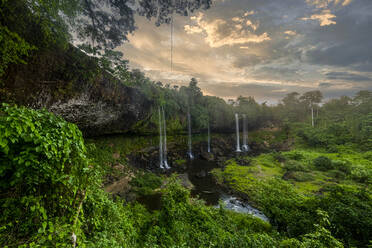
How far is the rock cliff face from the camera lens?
6.15 meters

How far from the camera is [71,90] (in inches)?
328

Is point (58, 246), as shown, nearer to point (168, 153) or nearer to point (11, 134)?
point (11, 134)

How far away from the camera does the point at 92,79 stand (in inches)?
358

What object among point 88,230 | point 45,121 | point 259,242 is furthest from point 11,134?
point 259,242

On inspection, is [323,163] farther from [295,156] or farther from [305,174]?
[295,156]

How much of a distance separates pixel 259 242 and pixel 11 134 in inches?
236

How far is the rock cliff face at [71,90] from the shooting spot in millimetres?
6148

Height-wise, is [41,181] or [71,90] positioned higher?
[71,90]

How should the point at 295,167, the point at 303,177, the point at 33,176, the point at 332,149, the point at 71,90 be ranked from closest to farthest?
the point at 33,176 → the point at 71,90 → the point at 303,177 → the point at 295,167 → the point at 332,149

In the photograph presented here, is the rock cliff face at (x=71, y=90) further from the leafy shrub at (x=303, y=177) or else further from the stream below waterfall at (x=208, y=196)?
the leafy shrub at (x=303, y=177)

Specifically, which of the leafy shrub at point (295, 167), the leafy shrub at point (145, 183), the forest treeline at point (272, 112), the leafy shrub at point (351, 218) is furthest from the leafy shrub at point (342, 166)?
the leafy shrub at point (145, 183)

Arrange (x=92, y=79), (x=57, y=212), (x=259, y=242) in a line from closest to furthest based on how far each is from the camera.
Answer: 1. (x=57, y=212)
2. (x=259, y=242)
3. (x=92, y=79)

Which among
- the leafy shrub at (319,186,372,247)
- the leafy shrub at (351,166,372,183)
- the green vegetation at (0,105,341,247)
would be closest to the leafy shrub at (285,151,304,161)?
the leafy shrub at (351,166,372,183)

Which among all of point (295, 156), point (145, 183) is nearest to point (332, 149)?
point (295, 156)
